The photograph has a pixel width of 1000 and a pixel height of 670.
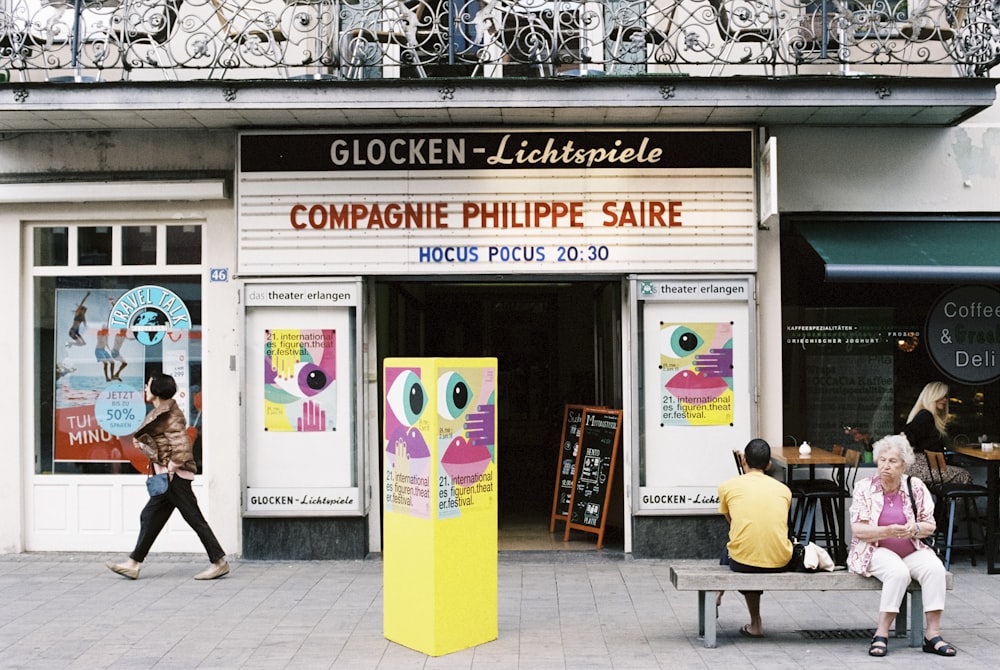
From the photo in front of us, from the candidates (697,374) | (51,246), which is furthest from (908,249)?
(51,246)

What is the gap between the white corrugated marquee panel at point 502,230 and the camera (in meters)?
9.35

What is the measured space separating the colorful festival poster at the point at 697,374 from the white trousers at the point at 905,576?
120 inches

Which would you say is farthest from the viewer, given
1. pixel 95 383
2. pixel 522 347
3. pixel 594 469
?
pixel 522 347

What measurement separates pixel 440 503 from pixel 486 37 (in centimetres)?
505

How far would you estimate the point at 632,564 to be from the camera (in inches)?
364

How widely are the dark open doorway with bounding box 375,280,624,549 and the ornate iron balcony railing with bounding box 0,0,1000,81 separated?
3613 millimetres

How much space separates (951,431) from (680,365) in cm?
276

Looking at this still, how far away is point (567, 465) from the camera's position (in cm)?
1059

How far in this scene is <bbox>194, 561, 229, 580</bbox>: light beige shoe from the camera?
28.1ft

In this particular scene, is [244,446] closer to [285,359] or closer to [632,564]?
[285,359]

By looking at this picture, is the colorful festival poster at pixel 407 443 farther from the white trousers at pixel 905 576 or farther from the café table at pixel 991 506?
the café table at pixel 991 506

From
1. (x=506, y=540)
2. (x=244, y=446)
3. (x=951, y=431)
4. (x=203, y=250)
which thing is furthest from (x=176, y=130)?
(x=951, y=431)

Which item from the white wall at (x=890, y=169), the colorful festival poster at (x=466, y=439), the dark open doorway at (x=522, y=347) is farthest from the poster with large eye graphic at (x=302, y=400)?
the white wall at (x=890, y=169)

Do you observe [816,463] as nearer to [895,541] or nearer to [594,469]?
[895,541]
